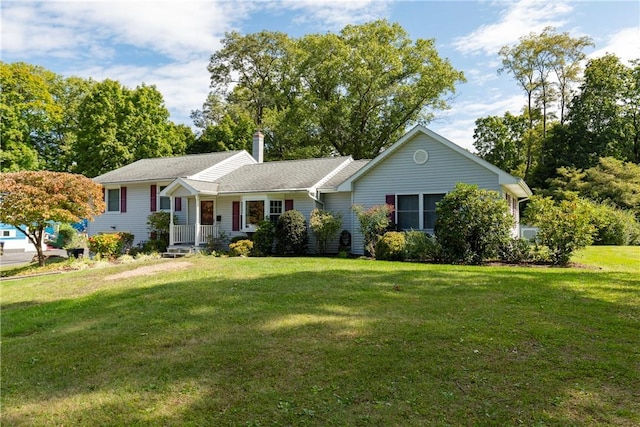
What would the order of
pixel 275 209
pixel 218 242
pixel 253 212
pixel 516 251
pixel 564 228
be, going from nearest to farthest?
pixel 564 228 < pixel 516 251 < pixel 275 209 < pixel 218 242 < pixel 253 212

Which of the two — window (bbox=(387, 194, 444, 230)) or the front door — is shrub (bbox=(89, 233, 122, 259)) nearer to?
the front door

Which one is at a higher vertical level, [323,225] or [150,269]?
[323,225]

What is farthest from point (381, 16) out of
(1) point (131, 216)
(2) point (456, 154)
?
(1) point (131, 216)

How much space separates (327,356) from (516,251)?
10.6m

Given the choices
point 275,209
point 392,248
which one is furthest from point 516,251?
point 275,209

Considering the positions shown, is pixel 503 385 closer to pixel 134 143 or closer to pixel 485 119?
pixel 134 143

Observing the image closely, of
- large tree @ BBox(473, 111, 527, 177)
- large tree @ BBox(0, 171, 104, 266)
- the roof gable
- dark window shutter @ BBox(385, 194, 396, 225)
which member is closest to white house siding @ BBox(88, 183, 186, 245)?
large tree @ BBox(0, 171, 104, 266)

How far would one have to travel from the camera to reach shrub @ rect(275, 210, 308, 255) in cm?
1650

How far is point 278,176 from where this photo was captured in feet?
66.0

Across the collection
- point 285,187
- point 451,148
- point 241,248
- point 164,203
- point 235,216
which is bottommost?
point 241,248

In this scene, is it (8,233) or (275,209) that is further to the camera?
(8,233)

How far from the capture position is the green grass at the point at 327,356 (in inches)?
133

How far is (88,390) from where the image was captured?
390 cm

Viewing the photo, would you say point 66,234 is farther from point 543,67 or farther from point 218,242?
point 543,67
